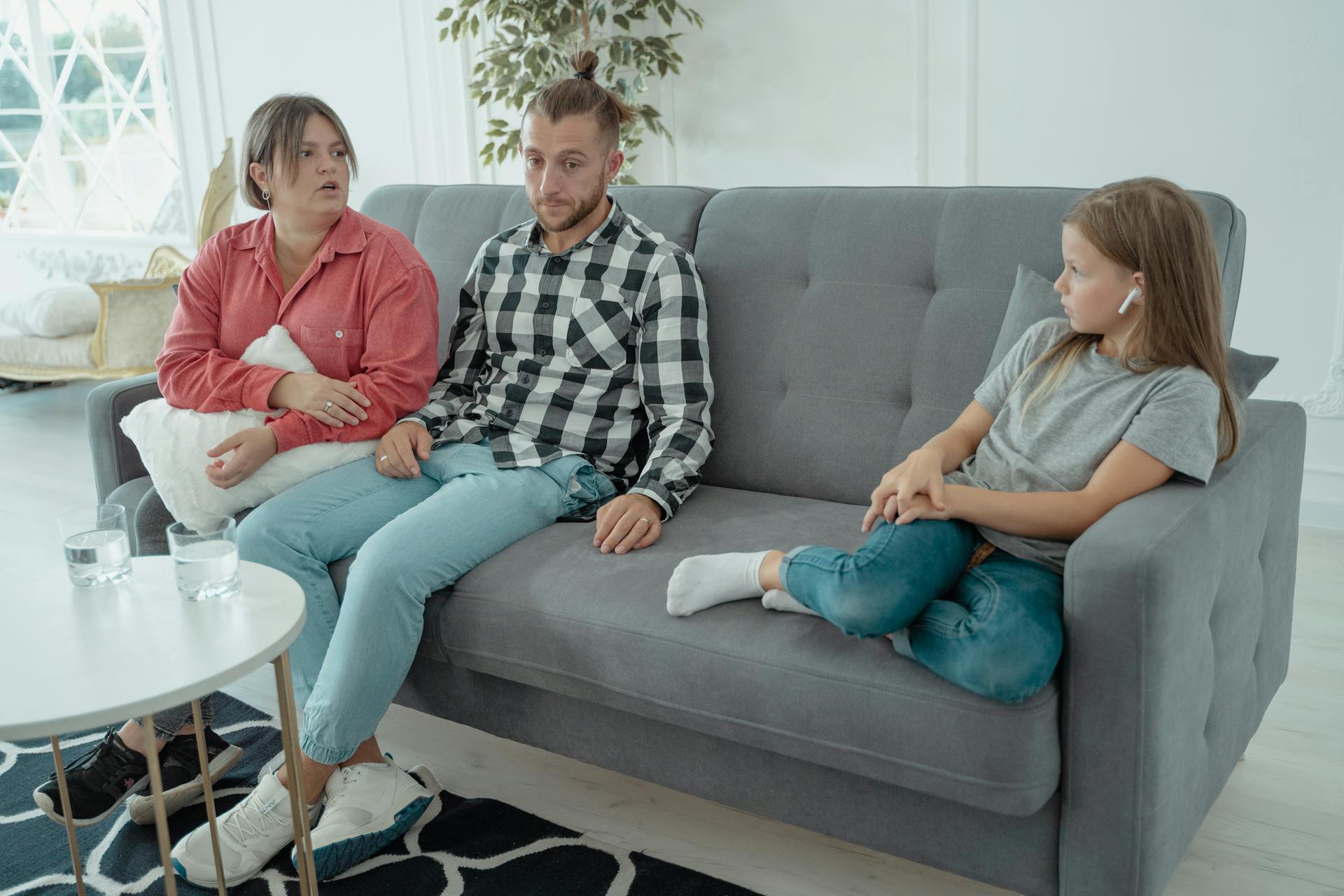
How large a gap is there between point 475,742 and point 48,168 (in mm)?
5159

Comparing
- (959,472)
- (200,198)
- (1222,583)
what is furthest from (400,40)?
(1222,583)

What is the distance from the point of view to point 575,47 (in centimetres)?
357

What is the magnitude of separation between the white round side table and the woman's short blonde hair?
2.61ft

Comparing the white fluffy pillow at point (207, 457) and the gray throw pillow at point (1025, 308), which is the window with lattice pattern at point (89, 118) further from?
the gray throw pillow at point (1025, 308)

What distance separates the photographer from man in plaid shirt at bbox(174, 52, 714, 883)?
161 centimetres

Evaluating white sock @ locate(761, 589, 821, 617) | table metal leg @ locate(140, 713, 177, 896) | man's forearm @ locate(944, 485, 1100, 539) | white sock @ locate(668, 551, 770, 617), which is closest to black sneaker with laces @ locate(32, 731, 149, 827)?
table metal leg @ locate(140, 713, 177, 896)

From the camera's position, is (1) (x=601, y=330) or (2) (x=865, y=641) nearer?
(2) (x=865, y=641)

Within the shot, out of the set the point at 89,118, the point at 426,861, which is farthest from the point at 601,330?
the point at 89,118

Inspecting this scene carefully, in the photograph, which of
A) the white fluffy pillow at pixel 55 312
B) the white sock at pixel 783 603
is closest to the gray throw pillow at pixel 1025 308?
the white sock at pixel 783 603

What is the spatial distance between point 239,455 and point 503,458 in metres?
0.43

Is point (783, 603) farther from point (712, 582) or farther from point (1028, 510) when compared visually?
point (1028, 510)

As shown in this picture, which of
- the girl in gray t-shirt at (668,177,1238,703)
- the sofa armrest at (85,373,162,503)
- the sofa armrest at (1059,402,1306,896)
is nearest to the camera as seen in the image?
the sofa armrest at (1059,402,1306,896)

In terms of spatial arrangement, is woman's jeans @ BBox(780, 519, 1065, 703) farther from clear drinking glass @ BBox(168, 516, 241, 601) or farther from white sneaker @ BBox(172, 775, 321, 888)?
white sneaker @ BBox(172, 775, 321, 888)

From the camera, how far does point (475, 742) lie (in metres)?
2.03
